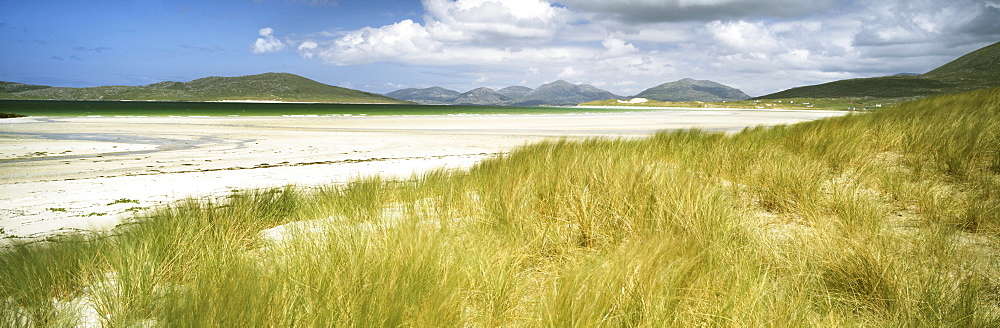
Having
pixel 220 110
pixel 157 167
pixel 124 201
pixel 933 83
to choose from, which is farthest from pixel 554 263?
pixel 933 83

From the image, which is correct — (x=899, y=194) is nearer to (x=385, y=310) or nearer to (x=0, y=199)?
(x=385, y=310)

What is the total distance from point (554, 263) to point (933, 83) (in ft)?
605

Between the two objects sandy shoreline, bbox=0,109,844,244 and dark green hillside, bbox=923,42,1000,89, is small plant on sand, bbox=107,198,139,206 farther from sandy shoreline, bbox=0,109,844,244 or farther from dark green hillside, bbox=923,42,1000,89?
dark green hillside, bbox=923,42,1000,89

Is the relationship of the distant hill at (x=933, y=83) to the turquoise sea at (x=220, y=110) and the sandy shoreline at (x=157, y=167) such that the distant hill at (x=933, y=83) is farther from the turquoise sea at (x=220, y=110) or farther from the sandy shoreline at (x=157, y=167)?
the sandy shoreline at (x=157, y=167)

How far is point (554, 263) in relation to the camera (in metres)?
2.68

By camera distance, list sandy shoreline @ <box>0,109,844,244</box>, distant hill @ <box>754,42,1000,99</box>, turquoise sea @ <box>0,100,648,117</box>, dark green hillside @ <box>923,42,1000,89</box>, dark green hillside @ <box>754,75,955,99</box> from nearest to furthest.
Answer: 1. sandy shoreline @ <box>0,109,844,244</box>
2. turquoise sea @ <box>0,100,648,117</box>
3. distant hill @ <box>754,42,1000,99</box>
4. dark green hillside @ <box>754,75,955,99</box>
5. dark green hillside @ <box>923,42,1000,89</box>

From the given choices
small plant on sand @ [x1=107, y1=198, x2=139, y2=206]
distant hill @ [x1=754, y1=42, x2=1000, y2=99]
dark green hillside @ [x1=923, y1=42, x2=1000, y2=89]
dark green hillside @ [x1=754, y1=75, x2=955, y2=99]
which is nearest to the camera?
small plant on sand @ [x1=107, y1=198, x2=139, y2=206]

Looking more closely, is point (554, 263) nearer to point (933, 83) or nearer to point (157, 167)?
point (157, 167)

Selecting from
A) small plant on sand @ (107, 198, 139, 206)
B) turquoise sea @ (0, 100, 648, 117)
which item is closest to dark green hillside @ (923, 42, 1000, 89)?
turquoise sea @ (0, 100, 648, 117)

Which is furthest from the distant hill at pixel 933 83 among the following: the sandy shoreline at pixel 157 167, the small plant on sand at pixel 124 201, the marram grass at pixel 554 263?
the small plant on sand at pixel 124 201

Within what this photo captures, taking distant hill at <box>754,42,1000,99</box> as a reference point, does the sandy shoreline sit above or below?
below

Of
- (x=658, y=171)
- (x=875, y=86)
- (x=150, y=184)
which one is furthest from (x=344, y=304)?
(x=875, y=86)

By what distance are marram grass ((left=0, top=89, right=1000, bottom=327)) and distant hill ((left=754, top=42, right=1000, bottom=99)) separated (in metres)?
147

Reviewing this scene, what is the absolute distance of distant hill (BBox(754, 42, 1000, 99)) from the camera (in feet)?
413
